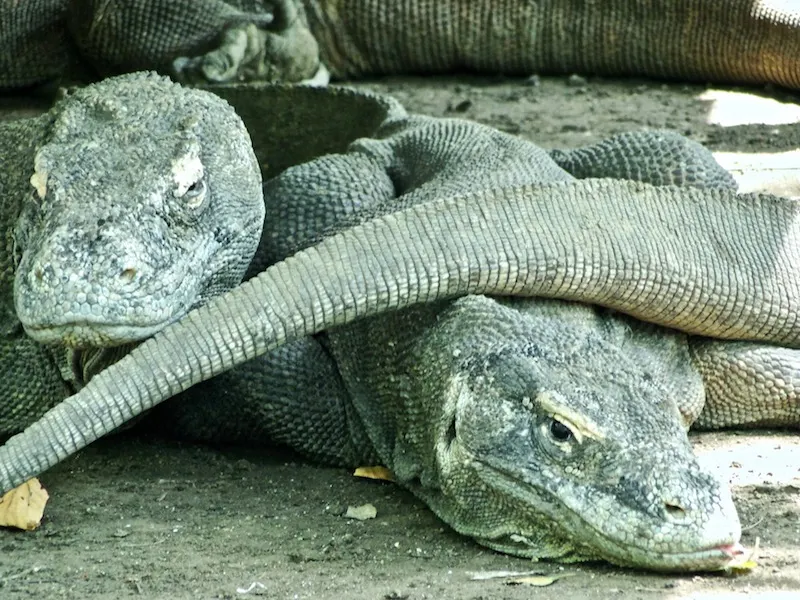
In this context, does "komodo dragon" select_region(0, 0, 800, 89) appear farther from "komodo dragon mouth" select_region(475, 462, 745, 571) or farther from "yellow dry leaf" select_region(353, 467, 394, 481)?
"komodo dragon mouth" select_region(475, 462, 745, 571)

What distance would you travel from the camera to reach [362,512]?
3807 millimetres

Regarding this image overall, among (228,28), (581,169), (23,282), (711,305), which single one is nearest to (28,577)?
(23,282)

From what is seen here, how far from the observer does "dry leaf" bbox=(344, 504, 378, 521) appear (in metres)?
3.78

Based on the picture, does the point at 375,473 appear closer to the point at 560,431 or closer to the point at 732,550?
the point at 560,431

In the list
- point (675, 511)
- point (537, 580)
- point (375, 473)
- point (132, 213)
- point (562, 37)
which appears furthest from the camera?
point (562, 37)

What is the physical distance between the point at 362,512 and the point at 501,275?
0.75m

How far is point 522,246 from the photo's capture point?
3881 millimetres

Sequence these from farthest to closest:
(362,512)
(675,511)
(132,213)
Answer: (362,512) < (132,213) < (675,511)

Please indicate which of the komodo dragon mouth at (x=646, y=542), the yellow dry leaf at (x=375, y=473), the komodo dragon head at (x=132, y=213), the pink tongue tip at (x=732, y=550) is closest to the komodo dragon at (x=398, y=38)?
the komodo dragon head at (x=132, y=213)

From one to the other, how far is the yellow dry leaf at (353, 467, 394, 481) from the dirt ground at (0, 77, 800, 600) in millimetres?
43

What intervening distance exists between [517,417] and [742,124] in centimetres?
390

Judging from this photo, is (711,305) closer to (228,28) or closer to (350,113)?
(350,113)

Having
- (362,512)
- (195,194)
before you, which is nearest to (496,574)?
(362,512)

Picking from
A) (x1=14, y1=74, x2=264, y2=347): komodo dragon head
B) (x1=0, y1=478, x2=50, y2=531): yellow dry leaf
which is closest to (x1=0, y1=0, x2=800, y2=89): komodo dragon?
(x1=14, y1=74, x2=264, y2=347): komodo dragon head
